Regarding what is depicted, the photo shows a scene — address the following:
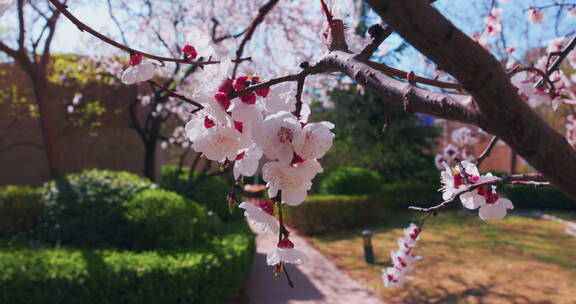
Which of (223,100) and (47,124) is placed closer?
(223,100)

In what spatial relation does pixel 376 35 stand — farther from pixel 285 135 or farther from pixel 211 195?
pixel 211 195

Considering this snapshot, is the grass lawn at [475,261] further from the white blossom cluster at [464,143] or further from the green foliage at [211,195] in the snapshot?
the green foliage at [211,195]

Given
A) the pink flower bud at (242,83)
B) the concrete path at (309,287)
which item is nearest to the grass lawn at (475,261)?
the concrete path at (309,287)

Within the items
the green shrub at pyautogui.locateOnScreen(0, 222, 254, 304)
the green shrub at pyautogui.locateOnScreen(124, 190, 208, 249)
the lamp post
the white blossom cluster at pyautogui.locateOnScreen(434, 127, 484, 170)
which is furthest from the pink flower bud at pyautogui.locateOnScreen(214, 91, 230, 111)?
the lamp post

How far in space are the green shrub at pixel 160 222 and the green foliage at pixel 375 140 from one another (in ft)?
21.7

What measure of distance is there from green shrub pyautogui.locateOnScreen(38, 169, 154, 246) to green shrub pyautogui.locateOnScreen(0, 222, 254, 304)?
0.93 feet

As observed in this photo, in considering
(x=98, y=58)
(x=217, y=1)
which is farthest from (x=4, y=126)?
(x=217, y=1)

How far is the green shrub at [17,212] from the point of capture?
14.2 ft

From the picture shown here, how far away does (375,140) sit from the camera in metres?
10.8

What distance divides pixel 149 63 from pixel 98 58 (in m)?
7.46

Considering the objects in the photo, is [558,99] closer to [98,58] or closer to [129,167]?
[98,58]

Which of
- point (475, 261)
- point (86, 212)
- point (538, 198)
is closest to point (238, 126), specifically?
point (86, 212)

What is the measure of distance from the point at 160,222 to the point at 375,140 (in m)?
7.70

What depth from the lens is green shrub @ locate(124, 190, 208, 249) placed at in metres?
3.95
